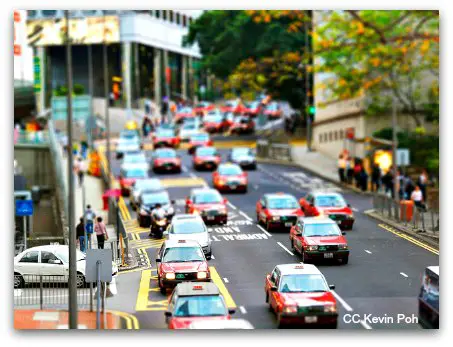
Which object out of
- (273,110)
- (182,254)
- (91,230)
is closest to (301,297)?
(182,254)

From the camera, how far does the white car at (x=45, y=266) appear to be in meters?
36.0

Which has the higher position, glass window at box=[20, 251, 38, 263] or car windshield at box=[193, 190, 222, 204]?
car windshield at box=[193, 190, 222, 204]

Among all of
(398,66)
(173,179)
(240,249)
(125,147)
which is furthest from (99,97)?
(240,249)

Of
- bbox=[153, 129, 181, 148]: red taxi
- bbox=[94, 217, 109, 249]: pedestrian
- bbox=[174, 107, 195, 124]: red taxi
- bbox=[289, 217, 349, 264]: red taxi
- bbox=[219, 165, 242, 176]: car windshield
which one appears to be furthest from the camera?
bbox=[174, 107, 195, 124]: red taxi

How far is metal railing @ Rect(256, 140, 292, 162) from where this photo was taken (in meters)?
76.4

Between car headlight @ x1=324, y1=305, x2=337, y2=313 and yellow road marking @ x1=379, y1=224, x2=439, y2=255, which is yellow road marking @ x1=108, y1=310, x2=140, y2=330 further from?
yellow road marking @ x1=379, y1=224, x2=439, y2=255

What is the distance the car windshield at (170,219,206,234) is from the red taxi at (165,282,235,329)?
10.4 metres

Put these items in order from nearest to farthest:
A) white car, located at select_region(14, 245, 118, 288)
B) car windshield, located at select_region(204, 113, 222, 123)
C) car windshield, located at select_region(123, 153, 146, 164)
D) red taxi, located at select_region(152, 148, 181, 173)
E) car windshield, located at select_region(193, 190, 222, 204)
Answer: white car, located at select_region(14, 245, 118, 288) → car windshield, located at select_region(193, 190, 222, 204) → red taxi, located at select_region(152, 148, 181, 173) → car windshield, located at select_region(123, 153, 146, 164) → car windshield, located at select_region(204, 113, 222, 123)

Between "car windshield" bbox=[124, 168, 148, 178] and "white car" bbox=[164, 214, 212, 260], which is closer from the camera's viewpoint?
"white car" bbox=[164, 214, 212, 260]

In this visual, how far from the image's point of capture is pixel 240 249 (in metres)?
39.7

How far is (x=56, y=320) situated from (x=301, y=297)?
22.2 ft

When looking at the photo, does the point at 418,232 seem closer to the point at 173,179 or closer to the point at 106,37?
the point at 106,37

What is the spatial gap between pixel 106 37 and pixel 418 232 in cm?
1521

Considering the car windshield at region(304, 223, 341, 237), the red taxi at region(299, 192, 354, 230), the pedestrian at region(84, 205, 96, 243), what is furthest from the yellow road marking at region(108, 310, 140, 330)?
the red taxi at region(299, 192, 354, 230)
